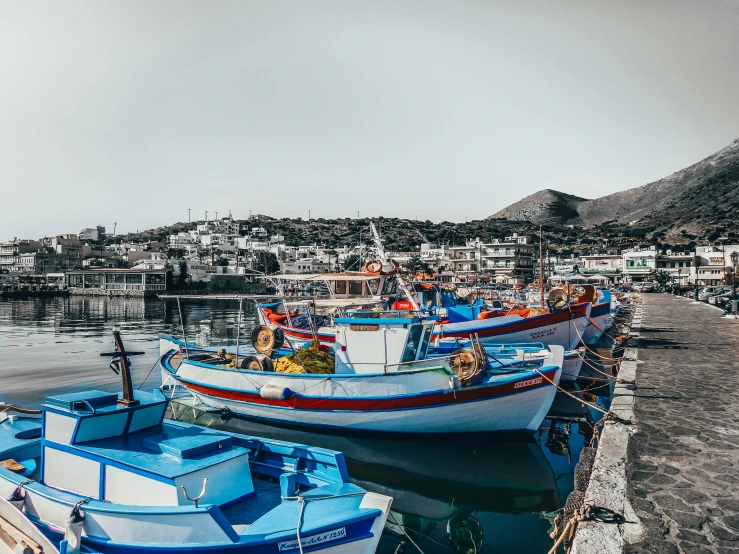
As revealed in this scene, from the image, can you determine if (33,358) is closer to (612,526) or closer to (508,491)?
(508,491)

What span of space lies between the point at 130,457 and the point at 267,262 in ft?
332

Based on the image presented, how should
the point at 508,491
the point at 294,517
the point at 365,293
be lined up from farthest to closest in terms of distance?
the point at 365,293
the point at 508,491
the point at 294,517

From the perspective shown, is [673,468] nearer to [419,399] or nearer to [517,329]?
[419,399]

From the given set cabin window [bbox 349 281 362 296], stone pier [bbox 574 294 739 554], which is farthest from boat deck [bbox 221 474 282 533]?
cabin window [bbox 349 281 362 296]

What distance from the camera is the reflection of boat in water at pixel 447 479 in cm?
839

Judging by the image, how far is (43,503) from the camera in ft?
20.4

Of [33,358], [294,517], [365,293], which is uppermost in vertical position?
[365,293]

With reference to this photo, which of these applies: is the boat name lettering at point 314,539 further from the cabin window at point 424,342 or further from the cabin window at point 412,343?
the cabin window at point 424,342

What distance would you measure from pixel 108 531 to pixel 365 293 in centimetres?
1497

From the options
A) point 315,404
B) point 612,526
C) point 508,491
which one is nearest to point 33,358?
point 315,404

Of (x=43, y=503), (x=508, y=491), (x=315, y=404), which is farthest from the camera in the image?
(x=315, y=404)

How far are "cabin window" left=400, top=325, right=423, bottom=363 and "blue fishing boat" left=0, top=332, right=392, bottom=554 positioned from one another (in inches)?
234

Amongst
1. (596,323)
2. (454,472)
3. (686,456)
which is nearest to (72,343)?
(454,472)

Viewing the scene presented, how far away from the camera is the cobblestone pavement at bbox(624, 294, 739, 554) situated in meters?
5.53
